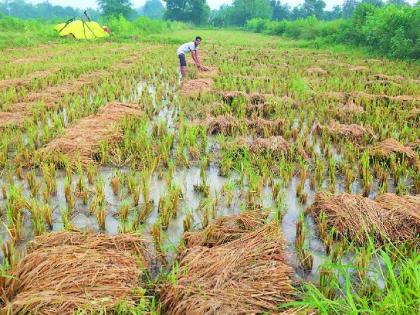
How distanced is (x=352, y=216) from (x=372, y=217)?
139 mm

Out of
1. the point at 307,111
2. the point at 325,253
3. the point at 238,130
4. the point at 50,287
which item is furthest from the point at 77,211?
the point at 307,111

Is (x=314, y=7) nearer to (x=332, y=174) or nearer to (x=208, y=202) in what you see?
(x=332, y=174)

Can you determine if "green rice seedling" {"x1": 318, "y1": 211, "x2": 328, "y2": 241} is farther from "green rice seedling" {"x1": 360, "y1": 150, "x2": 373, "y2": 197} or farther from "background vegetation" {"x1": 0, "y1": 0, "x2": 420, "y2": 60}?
"background vegetation" {"x1": 0, "y1": 0, "x2": 420, "y2": 60}

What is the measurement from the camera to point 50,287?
186 centimetres

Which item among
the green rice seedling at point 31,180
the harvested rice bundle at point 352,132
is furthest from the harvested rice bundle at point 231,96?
the green rice seedling at point 31,180

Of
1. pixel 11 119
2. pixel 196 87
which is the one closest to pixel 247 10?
pixel 196 87

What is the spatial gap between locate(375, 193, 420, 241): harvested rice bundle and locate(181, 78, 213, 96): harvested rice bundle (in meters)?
4.74

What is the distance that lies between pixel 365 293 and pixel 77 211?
2135 mm

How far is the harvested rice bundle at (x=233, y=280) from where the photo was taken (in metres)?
1.85

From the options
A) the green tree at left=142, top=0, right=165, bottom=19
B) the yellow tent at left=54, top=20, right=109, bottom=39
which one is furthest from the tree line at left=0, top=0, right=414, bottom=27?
Result: the green tree at left=142, top=0, right=165, bottom=19

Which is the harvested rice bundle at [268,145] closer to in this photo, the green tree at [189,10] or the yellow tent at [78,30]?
the yellow tent at [78,30]

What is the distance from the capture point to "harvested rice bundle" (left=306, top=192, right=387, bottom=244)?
2605mm

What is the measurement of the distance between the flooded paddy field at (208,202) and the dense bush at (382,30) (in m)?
6.72

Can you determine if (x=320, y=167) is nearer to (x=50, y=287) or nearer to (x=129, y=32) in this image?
(x=50, y=287)
